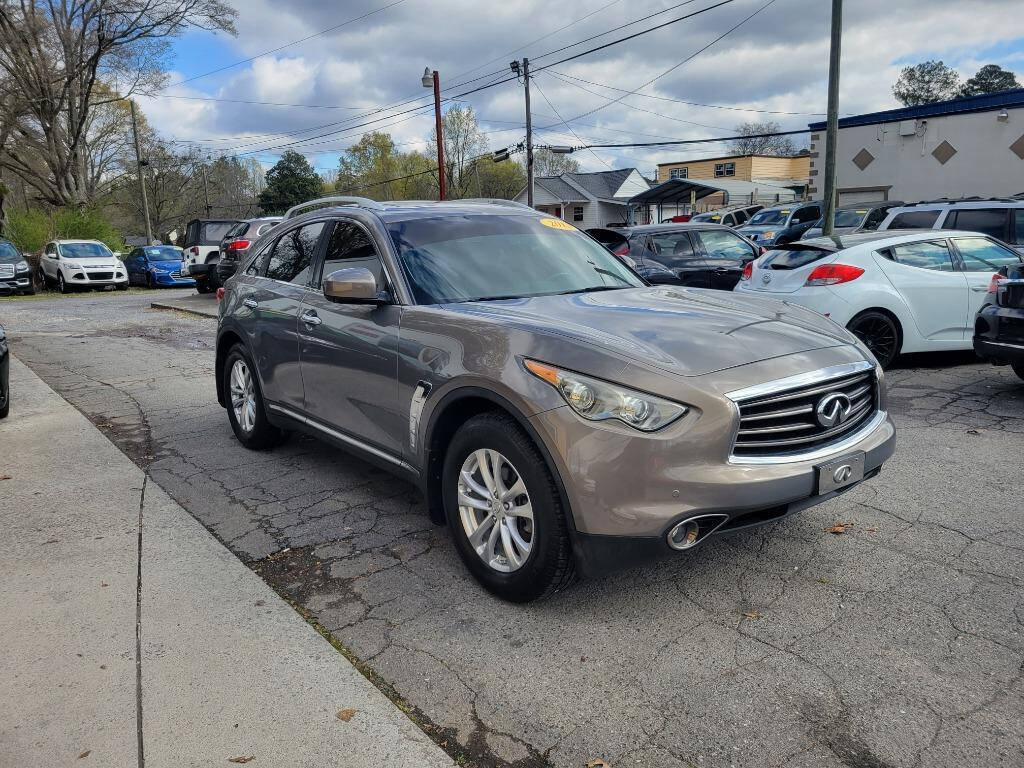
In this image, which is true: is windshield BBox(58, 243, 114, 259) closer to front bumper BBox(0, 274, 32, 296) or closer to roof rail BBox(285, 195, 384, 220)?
front bumper BBox(0, 274, 32, 296)

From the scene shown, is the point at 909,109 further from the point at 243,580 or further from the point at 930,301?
the point at 243,580

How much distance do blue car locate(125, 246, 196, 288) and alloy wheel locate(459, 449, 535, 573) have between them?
25.4m

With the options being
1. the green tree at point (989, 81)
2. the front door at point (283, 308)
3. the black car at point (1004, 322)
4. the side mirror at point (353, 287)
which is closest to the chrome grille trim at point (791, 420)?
the side mirror at point (353, 287)

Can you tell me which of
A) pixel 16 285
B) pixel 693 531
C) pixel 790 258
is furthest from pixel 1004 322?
pixel 16 285

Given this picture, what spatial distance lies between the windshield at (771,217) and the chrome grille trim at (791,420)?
23.6m

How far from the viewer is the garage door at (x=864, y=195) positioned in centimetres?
2684

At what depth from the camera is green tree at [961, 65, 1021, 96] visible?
6519 centimetres

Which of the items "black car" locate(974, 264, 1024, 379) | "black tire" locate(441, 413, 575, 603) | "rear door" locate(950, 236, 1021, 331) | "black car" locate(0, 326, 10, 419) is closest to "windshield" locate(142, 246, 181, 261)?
"black car" locate(0, 326, 10, 419)

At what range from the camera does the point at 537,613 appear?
3191 mm

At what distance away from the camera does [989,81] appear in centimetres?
6662

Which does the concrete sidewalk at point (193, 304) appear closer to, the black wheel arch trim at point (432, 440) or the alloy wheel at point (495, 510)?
the black wheel arch trim at point (432, 440)

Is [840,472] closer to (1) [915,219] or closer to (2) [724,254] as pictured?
(1) [915,219]

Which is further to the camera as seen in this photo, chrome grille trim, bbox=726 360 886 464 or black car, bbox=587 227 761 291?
black car, bbox=587 227 761 291

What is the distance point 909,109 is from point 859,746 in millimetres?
28439
